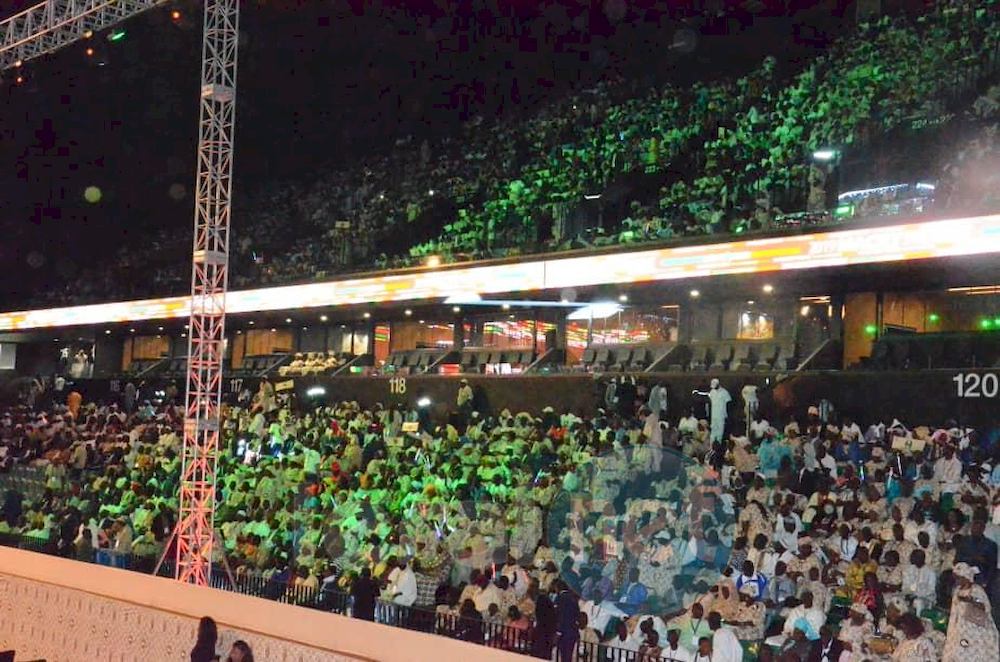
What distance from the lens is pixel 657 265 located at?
66.2 ft

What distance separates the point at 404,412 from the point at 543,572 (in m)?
12.0

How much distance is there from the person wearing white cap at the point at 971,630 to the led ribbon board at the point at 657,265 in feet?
27.5

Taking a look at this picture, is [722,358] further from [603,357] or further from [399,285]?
[399,285]

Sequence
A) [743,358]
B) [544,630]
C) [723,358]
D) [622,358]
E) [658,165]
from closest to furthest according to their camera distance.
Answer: [544,630] → [743,358] → [723,358] → [622,358] → [658,165]

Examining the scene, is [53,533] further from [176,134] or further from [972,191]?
[176,134]

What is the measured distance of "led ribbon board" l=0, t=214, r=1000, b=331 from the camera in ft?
53.6

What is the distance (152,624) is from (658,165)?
57.8ft

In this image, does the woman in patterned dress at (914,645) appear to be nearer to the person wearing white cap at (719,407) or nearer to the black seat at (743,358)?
the person wearing white cap at (719,407)

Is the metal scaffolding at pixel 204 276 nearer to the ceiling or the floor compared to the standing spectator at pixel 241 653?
nearer to the ceiling

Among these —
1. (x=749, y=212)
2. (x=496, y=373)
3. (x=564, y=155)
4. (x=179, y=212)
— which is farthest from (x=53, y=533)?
(x=179, y=212)

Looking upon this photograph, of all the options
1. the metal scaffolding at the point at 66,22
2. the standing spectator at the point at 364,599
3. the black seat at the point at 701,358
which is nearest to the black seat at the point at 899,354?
the black seat at the point at 701,358

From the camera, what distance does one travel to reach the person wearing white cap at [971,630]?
8.50m

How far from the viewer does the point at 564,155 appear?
27.3 m

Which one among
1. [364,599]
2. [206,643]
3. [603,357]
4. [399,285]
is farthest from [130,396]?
[206,643]
